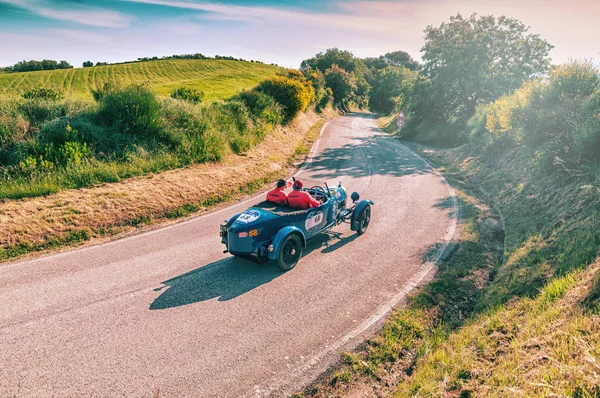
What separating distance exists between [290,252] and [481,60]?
77.7 ft

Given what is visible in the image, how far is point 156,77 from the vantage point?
185 feet

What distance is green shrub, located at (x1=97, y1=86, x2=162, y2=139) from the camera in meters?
12.9

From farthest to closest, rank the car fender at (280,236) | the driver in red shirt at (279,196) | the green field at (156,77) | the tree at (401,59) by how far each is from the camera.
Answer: the tree at (401,59) < the green field at (156,77) < the driver in red shirt at (279,196) < the car fender at (280,236)

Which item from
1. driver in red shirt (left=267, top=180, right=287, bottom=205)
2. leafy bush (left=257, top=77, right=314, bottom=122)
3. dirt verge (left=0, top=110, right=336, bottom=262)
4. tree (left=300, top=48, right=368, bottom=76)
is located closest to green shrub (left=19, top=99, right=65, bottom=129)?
dirt verge (left=0, top=110, right=336, bottom=262)

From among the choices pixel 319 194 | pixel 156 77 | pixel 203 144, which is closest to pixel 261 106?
pixel 203 144

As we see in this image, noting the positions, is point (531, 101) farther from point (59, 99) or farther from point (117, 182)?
point (59, 99)

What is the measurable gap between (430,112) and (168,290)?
26458mm

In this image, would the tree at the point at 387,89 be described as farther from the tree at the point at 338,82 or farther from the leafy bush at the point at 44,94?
the leafy bush at the point at 44,94

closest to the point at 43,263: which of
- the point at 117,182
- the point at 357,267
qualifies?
the point at 117,182

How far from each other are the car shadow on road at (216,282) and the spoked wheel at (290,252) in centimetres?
23

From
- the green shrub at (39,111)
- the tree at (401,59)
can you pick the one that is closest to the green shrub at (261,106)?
the green shrub at (39,111)

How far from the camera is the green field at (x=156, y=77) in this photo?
42.0 m

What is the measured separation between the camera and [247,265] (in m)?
7.63

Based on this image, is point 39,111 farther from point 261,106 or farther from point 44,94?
point 261,106
